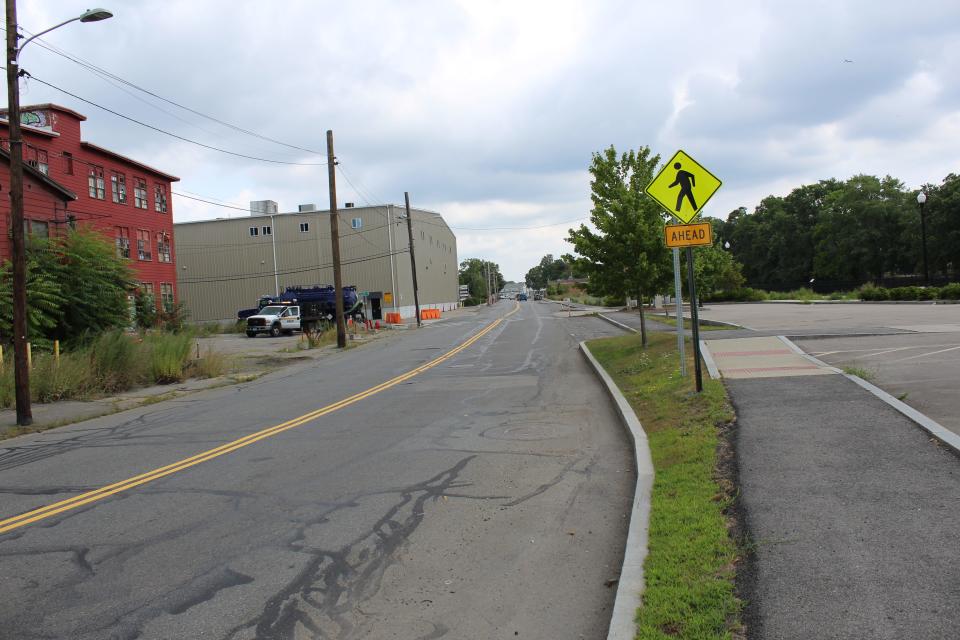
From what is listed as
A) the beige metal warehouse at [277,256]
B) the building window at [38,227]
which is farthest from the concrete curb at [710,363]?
the beige metal warehouse at [277,256]

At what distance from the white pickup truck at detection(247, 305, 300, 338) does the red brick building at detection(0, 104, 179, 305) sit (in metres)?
5.58

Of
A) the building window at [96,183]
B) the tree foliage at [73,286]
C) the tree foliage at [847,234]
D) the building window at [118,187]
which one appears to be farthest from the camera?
the tree foliage at [847,234]

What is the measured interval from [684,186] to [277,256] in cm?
6178

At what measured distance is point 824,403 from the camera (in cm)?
833

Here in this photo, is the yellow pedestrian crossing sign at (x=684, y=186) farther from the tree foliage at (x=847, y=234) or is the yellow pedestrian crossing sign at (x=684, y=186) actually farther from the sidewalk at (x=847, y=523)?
the tree foliage at (x=847, y=234)

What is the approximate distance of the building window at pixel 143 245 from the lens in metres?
41.9

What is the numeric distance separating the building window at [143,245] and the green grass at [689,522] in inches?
1537

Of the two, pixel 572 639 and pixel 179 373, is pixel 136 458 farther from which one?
pixel 179 373

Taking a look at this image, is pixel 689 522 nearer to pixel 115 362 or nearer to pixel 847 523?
pixel 847 523

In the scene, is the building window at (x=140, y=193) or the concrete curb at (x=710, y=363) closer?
the concrete curb at (x=710, y=363)

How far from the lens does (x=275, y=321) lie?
43.5m

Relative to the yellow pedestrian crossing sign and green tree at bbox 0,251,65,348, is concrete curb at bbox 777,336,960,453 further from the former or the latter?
green tree at bbox 0,251,65,348

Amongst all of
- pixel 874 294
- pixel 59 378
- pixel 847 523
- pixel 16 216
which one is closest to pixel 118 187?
pixel 59 378

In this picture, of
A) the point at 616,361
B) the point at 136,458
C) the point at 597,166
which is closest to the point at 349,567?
the point at 136,458
